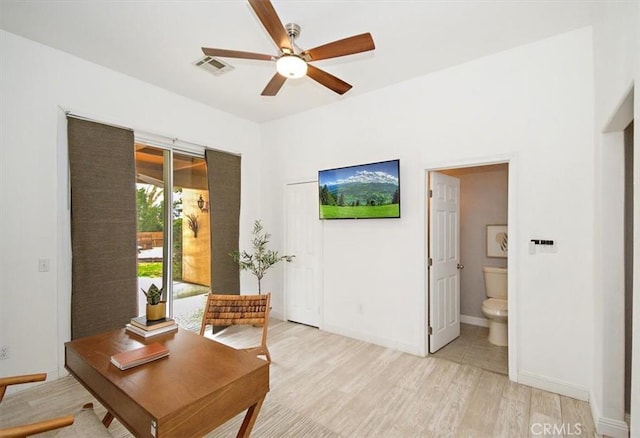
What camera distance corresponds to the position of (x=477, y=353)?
333cm

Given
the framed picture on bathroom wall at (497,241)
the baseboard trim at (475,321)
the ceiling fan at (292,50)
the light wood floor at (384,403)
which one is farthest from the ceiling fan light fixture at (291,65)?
the baseboard trim at (475,321)

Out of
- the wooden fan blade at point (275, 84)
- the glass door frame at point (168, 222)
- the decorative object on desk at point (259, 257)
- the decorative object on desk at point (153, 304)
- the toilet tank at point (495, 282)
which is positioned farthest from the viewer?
the decorative object on desk at point (259, 257)

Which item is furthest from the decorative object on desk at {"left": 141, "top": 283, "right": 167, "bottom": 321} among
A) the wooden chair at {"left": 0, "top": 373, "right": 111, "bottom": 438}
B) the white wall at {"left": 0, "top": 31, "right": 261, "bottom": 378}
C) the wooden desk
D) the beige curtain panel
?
the white wall at {"left": 0, "top": 31, "right": 261, "bottom": 378}

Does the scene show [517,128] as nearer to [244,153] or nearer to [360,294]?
[360,294]

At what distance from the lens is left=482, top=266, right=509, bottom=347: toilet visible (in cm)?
348

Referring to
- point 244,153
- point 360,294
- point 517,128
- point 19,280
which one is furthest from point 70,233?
point 517,128

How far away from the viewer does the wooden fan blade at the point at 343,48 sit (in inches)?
76.8

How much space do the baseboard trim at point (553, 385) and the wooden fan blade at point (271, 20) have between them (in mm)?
3327

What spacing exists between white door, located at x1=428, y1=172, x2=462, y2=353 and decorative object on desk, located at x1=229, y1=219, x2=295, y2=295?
2.02 m

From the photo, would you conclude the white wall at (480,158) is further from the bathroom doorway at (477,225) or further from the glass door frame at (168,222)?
the glass door frame at (168,222)

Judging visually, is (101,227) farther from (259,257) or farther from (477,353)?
(477,353)

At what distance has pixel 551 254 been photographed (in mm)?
2602

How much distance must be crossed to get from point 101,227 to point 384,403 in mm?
Result: 3112

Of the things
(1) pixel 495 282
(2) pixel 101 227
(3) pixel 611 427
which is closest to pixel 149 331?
(2) pixel 101 227
